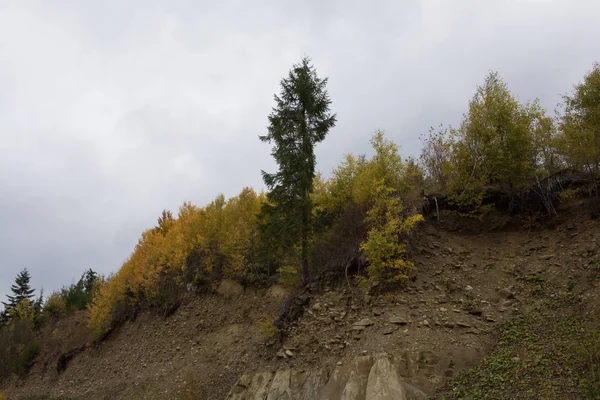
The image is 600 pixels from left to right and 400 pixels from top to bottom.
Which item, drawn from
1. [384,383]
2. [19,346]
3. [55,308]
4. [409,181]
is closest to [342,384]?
[384,383]

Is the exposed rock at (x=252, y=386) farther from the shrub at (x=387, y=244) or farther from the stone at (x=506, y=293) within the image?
the stone at (x=506, y=293)

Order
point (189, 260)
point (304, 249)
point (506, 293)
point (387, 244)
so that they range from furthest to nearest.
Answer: point (189, 260) < point (304, 249) < point (387, 244) < point (506, 293)

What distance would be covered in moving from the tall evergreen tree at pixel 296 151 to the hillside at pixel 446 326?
12.3ft

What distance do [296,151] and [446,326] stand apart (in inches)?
→ 443

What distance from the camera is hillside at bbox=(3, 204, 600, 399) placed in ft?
35.7

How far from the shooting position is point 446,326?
13016mm

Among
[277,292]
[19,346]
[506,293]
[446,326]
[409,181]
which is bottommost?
[19,346]

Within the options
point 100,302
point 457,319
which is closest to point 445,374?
point 457,319

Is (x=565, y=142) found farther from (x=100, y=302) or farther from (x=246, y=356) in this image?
(x=100, y=302)

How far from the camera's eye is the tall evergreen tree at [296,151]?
1933cm

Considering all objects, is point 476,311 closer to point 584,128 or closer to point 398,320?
point 398,320

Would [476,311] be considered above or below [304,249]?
below

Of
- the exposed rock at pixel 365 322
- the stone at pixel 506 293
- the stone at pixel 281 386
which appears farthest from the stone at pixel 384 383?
the stone at pixel 506 293

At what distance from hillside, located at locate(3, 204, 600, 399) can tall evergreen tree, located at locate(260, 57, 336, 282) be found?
375cm
